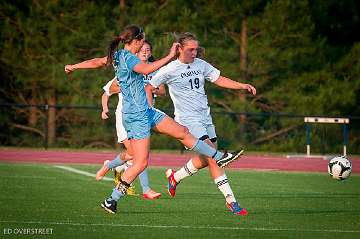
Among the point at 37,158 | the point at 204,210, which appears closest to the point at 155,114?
the point at 204,210

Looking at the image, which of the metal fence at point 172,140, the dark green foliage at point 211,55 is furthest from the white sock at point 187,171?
the dark green foliage at point 211,55

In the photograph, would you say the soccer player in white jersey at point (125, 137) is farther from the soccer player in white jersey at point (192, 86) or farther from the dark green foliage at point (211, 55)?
the dark green foliage at point (211, 55)

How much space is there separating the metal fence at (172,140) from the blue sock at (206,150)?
58.6 feet

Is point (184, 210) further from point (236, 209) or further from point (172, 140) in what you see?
point (172, 140)

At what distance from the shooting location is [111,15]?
3444 cm

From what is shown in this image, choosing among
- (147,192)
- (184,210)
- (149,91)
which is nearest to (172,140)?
(147,192)

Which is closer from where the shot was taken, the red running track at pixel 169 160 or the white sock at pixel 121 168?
the white sock at pixel 121 168

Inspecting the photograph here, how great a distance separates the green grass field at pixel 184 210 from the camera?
10406mm

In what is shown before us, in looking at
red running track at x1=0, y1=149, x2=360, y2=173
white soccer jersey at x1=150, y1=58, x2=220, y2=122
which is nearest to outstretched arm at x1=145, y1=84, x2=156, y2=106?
white soccer jersey at x1=150, y1=58, x2=220, y2=122

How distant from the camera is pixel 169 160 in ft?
85.4

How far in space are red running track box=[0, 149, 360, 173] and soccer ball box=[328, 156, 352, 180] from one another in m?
7.60

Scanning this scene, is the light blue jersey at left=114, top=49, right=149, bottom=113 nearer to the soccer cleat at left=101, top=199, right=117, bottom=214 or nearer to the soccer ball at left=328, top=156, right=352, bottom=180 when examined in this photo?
the soccer cleat at left=101, top=199, right=117, bottom=214

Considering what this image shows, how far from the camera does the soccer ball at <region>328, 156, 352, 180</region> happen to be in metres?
15.3

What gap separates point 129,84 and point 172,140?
820 inches
